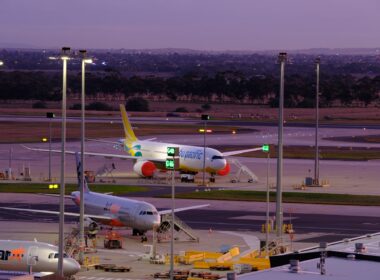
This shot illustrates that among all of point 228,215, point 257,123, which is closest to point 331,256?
point 228,215

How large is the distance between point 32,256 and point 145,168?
55.1 m

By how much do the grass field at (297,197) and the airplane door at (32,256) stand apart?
39.4 meters

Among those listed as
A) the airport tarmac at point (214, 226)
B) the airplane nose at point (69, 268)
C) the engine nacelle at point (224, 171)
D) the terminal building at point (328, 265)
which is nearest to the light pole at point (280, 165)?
the airport tarmac at point (214, 226)

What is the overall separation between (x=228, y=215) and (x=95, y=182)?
25671 millimetres

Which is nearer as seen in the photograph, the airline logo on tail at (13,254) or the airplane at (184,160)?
the airline logo on tail at (13,254)

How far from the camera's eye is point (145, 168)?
11200cm

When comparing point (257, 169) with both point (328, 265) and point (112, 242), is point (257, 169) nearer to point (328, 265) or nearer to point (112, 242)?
point (112, 242)

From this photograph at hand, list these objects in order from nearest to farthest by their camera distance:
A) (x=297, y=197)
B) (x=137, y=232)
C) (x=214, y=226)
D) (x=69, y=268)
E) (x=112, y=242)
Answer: (x=69, y=268), (x=112, y=242), (x=137, y=232), (x=214, y=226), (x=297, y=197)

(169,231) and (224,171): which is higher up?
(224,171)

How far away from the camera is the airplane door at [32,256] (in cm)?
5694

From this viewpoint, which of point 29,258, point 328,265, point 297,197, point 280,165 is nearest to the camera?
point 328,265

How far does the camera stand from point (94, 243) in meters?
69.5

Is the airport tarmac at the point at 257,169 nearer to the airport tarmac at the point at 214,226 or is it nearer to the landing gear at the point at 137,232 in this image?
the airport tarmac at the point at 214,226

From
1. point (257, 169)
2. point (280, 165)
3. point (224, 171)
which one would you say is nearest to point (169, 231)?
point (280, 165)
